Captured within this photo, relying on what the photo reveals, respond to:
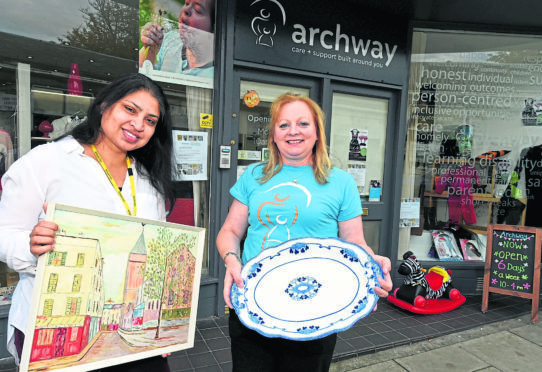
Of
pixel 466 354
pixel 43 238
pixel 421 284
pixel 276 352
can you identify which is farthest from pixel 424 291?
pixel 43 238

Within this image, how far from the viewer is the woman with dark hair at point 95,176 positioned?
126 cm

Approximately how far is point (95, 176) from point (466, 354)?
3480 millimetres

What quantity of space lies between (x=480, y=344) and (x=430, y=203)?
2013 millimetres

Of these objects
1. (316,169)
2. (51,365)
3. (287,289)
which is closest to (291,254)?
(287,289)

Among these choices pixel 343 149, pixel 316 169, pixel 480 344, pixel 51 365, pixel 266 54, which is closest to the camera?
pixel 51 365

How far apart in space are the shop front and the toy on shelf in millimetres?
520

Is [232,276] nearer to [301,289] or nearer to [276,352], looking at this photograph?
[301,289]

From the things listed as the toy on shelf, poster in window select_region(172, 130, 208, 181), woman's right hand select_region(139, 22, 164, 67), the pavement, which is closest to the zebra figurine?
the toy on shelf

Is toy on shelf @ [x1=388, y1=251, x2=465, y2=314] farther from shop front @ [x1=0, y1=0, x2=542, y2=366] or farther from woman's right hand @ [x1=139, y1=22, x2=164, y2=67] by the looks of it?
woman's right hand @ [x1=139, y1=22, x2=164, y2=67]

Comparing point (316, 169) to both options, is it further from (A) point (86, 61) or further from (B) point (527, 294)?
(B) point (527, 294)

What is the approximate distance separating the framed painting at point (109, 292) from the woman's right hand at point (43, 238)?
18mm

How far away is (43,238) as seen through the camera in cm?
116

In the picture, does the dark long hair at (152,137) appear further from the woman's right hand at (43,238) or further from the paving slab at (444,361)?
the paving slab at (444,361)

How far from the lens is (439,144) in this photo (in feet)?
16.4
